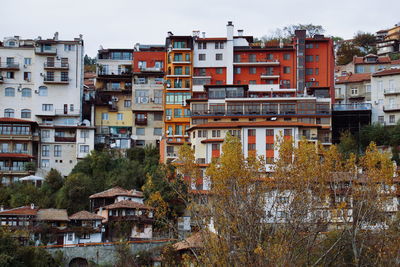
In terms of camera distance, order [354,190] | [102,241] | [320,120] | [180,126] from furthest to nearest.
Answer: [180,126] < [320,120] < [102,241] < [354,190]

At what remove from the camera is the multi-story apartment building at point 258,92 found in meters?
73.6


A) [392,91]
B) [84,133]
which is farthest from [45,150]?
[392,91]

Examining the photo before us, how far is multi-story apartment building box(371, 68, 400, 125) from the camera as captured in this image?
3228 inches

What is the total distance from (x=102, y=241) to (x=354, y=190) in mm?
28378

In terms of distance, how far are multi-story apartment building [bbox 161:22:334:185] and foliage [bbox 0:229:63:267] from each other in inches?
835

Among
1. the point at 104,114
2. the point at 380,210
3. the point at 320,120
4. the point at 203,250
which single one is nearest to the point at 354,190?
the point at 380,210

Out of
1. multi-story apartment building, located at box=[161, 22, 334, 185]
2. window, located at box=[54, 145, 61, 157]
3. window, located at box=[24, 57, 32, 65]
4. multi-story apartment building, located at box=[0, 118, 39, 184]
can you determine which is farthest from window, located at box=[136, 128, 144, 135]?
window, located at box=[24, 57, 32, 65]

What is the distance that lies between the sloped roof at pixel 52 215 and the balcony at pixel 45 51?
79.8 feet

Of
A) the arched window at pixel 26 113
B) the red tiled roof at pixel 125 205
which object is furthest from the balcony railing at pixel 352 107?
the arched window at pixel 26 113

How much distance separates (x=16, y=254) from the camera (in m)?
52.9

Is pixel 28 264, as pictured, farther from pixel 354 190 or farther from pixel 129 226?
pixel 354 190

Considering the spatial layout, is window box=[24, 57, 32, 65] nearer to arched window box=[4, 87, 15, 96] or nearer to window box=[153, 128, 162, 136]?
arched window box=[4, 87, 15, 96]

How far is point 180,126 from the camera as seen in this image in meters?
84.4

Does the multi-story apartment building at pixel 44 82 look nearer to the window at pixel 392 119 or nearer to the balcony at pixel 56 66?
the balcony at pixel 56 66
